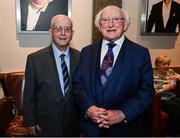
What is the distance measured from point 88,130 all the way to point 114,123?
9.2 inches

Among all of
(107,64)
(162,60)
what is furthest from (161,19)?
(107,64)

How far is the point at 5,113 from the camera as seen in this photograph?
263 centimetres

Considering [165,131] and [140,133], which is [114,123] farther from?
[165,131]

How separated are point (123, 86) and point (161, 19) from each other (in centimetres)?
208

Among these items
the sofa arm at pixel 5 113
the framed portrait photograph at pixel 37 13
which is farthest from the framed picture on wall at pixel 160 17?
the sofa arm at pixel 5 113

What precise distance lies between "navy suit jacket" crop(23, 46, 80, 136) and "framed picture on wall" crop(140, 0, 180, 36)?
5.49ft

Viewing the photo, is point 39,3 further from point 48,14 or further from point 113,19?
point 113,19

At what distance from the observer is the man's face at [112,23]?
1.79 metres

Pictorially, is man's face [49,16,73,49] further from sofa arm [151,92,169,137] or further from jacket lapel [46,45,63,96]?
sofa arm [151,92,169,137]

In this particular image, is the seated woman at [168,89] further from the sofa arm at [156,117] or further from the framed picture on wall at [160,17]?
the framed picture on wall at [160,17]

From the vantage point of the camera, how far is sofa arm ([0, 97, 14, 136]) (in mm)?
2504

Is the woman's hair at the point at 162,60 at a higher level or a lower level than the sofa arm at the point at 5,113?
higher

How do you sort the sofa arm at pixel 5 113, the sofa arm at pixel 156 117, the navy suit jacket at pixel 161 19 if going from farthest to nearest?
the navy suit jacket at pixel 161 19
the sofa arm at pixel 156 117
the sofa arm at pixel 5 113

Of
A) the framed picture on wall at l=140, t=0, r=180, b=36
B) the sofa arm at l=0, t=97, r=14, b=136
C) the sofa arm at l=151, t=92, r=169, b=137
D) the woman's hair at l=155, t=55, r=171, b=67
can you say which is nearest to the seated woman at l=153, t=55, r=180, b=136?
the woman's hair at l=155, t=55, r=171, b=67
